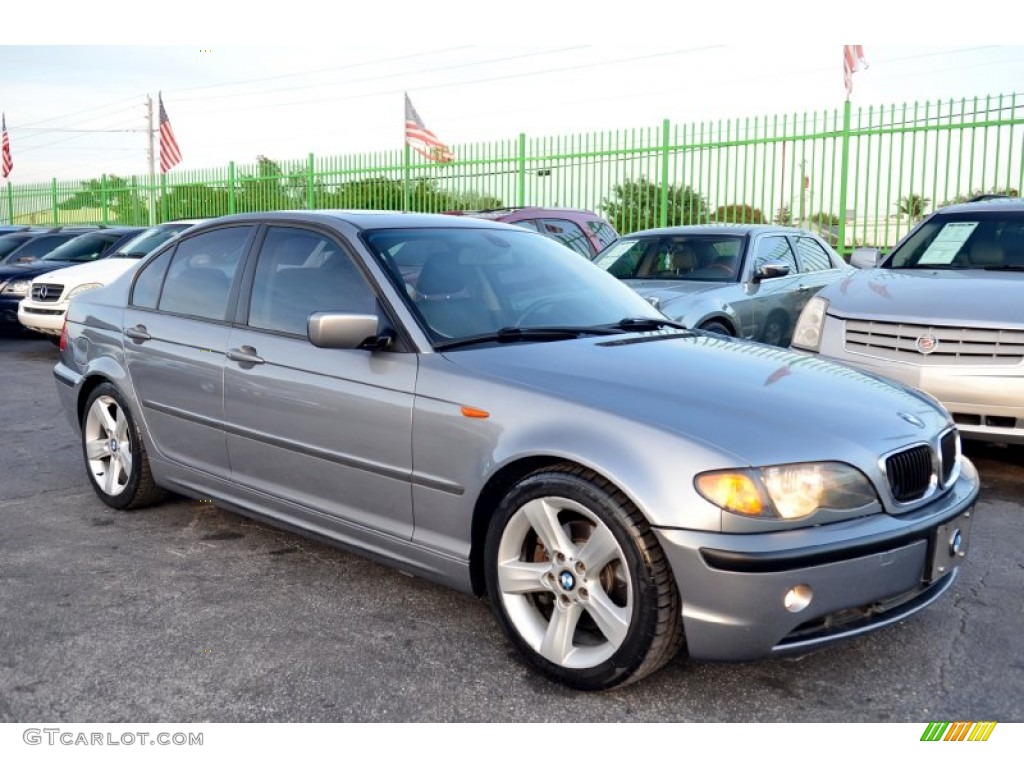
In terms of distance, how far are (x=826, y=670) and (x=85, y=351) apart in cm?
395

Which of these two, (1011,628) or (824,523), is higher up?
(824,523)

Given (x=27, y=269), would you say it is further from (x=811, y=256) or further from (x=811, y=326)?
(x=811, y=326)

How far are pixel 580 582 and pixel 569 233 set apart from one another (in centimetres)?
906

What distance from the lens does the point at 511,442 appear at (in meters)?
3.20

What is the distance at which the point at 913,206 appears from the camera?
527 inches

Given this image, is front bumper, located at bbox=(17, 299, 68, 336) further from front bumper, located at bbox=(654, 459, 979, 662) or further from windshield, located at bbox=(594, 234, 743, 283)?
front bumper, located at bbox=(654, 459, 979, 662)

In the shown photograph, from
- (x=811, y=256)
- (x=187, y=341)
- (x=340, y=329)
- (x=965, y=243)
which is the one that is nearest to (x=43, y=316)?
(x=187, y=341)

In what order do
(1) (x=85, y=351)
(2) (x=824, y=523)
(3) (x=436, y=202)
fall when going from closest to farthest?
(2) (x=824, y=523)
(1) (x=85, y=351)
(3) (x=436, y=202)

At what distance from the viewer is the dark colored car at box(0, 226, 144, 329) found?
12758 millimetres

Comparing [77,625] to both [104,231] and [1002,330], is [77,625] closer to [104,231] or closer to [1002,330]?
[1002,330]

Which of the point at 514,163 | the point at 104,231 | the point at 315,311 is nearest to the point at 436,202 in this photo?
the point at 514,163

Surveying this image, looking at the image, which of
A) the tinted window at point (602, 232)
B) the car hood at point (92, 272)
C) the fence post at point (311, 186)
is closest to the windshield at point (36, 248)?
the car hood at point (92, 272)
